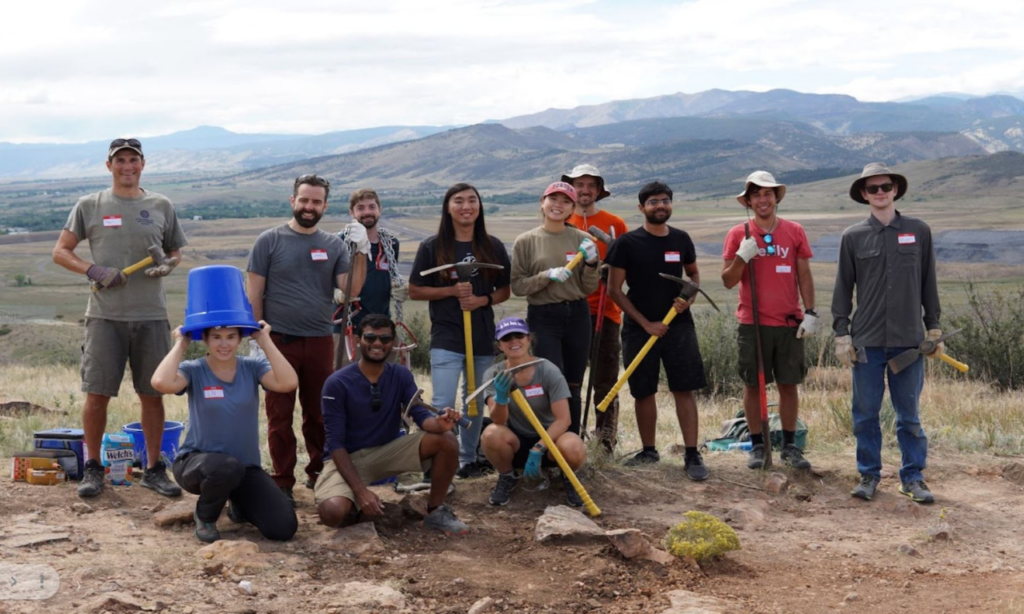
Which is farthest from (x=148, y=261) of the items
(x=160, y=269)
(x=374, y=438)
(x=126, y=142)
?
(x=374, y=438)

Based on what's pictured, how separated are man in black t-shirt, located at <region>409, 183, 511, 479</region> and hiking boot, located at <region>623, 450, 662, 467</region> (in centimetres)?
133

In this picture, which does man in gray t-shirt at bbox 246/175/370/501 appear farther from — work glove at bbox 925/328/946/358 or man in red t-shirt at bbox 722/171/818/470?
work glove at bbox 925/328/946/358

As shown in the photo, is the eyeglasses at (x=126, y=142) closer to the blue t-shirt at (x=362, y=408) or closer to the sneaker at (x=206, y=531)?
the blue t-shirt at (x=362, y=408)

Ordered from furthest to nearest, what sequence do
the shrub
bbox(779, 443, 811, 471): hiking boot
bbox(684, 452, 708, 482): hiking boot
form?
bbox(779, 443, 811, 471): hiking boot
bbox(684, 452, 708, 482): hiking boot
the shrub

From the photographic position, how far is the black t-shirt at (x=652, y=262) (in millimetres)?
6762

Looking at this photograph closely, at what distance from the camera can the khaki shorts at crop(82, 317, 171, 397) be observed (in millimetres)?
6074

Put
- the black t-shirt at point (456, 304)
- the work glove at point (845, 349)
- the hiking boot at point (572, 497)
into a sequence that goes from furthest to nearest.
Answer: the black t-shirt at point (456, 304)
the work glove at point (845, 349)
the hiking boot at point (572, 497)

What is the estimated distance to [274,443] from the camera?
6.20 m

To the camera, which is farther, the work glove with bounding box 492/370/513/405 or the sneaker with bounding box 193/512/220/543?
the work glove with bounding box 492/370/513/405

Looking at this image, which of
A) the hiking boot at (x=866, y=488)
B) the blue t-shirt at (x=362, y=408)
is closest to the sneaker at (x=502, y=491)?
the blue t-shirt at (x=362, y=408)

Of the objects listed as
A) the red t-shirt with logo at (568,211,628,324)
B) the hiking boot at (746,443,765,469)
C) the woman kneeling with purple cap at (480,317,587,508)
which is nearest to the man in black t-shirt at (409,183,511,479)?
the woman kneeling with purple cap at (480,317,587,508)

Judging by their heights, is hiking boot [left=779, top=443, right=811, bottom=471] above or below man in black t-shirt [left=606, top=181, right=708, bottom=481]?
below

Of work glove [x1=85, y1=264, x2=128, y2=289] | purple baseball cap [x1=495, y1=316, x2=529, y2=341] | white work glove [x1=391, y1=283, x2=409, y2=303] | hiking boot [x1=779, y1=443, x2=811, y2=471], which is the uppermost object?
work glove [x1=85, y1=264, x2=128, y2=289]

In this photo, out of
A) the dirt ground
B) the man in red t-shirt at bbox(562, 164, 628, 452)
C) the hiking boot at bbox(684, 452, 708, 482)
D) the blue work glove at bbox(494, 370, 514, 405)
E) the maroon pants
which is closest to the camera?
the dirt ground
